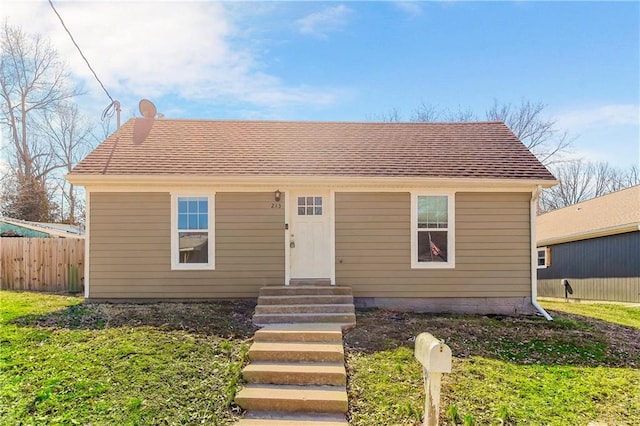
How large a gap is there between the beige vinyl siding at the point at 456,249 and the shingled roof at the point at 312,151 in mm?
708

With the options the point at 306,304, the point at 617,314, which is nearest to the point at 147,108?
the point at 306,304

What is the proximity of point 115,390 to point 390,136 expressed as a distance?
8.11m

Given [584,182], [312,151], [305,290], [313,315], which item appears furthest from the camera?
[584,182]

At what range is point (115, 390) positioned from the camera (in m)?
4.47

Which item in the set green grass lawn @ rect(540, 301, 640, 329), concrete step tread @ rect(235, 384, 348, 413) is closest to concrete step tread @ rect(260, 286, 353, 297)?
concrete step tread @ rect(235, 384, 348, 413)

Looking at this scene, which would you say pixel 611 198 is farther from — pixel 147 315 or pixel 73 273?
pixel 73 273

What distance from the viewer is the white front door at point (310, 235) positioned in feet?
27.2

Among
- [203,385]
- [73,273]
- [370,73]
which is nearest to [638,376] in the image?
[203,385]

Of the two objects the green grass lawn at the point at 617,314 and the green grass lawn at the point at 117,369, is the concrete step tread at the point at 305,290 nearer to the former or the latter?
the green grass lawn at the point at 117,369

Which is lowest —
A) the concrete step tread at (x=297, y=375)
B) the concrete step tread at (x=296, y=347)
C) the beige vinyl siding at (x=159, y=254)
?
the concrete step tread at (x=297, y=375)

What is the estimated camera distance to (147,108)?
10.5 metres

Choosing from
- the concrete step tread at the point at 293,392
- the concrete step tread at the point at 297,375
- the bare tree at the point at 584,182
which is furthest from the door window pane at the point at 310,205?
the bare tree at the point at 584,182

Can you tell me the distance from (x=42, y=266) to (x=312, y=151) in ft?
25.5

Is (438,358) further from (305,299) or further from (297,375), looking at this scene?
(305,299)
